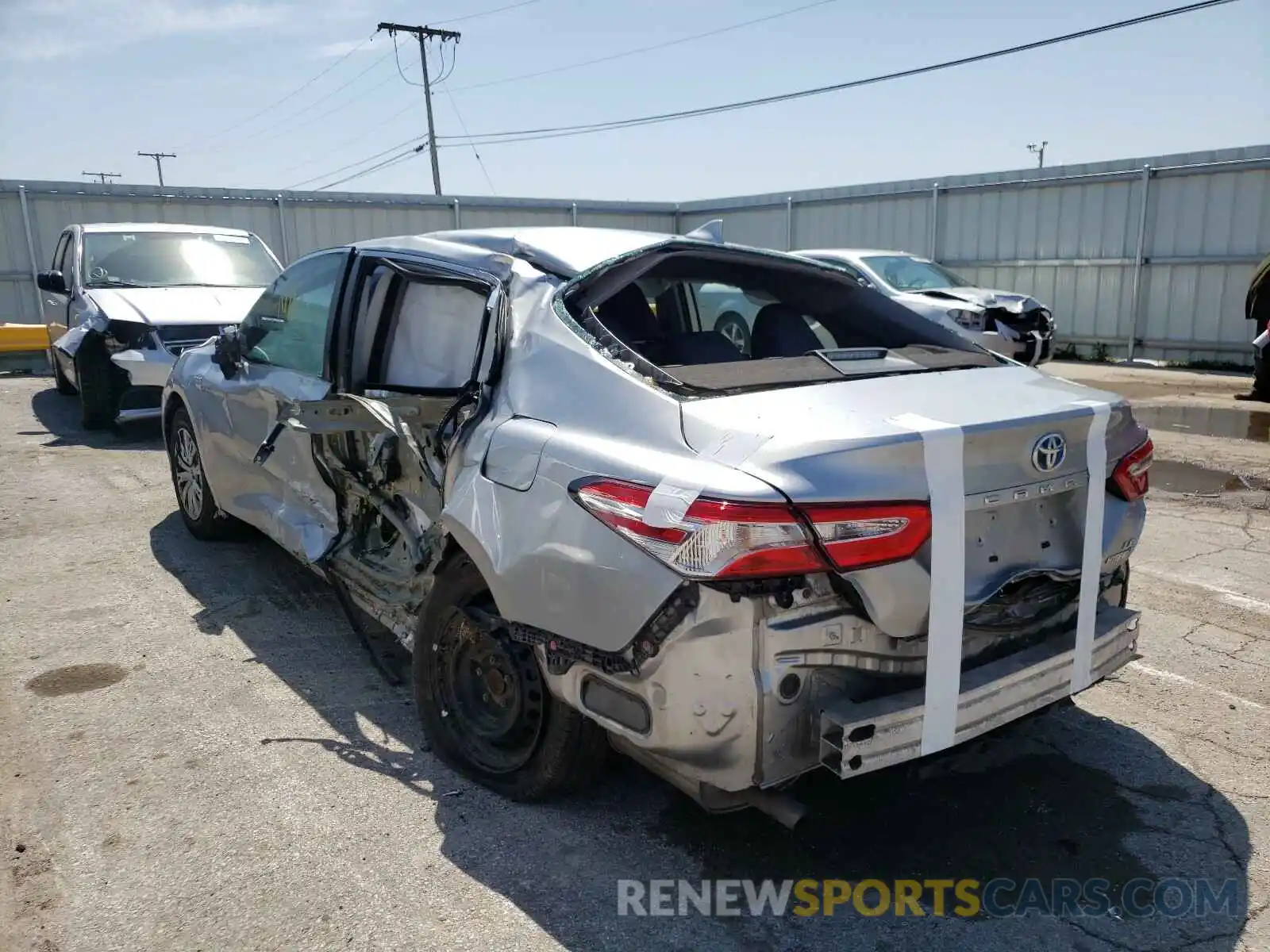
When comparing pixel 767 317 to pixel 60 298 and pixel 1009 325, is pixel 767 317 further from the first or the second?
pixel 60 298

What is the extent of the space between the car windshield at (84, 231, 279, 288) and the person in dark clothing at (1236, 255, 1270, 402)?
1115 centimetres

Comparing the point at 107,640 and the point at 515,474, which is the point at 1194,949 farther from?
the point at 107,640

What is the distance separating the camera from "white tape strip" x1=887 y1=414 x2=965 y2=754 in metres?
2.42

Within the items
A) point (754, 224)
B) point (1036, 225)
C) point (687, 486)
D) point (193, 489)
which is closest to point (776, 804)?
point (687, 486)

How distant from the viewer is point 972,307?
40.0ft

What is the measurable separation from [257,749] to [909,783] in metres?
2.22

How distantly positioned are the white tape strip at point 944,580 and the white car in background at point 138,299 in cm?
744

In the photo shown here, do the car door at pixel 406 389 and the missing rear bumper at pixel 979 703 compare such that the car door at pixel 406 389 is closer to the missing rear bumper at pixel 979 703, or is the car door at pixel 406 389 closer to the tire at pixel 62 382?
the missing rear bumper at pixel 979 703

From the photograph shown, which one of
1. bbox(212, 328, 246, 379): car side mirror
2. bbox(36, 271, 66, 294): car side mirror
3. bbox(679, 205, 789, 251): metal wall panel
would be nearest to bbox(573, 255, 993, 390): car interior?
bbox(212, 328, 246, 379): car side mirror

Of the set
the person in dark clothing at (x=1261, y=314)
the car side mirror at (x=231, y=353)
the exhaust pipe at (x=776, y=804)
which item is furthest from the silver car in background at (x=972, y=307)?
the exhaust pipe at (x=776, y=804)

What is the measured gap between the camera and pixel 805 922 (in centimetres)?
255

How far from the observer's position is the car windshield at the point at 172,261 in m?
9.57

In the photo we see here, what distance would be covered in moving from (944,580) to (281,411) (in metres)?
3.00

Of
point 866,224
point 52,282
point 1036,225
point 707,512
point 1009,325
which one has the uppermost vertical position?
point 866,224
